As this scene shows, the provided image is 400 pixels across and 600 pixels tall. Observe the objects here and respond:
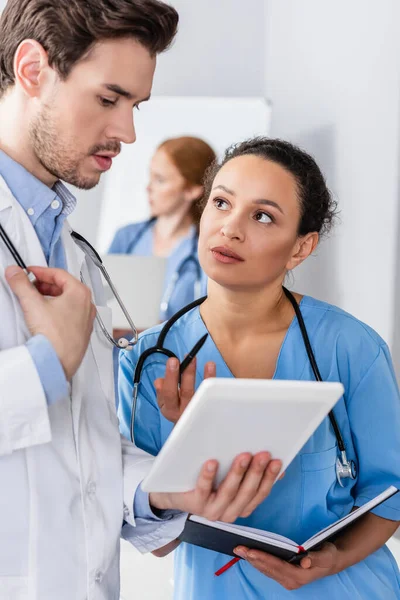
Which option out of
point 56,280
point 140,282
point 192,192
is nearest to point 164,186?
point 192,192

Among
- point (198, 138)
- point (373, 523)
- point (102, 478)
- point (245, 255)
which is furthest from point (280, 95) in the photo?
point (102, 478)

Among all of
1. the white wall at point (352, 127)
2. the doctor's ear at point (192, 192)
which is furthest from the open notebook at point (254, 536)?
the doctor's ear at point (192, 192)

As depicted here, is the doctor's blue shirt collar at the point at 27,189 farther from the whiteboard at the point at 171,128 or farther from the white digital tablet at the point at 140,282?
the whiteboard at the point at 171,128

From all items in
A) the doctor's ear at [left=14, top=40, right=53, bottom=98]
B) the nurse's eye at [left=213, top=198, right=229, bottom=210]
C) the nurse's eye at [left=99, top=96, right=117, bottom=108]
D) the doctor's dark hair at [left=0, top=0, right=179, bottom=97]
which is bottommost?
the nurse's eye at [left=213, top=198, right=229, bottom=210]

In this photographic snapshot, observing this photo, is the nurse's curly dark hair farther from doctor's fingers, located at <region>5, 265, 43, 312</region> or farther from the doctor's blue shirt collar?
doctor's fingers, located at <region>5, 265, 43, 312</region>

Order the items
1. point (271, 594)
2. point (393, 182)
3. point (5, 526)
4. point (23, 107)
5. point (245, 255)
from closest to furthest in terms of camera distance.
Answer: point (5, 526)
point (23, 107)
point (271, 594)
point (245, 255)
point (393, 182)

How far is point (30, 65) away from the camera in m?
1.12

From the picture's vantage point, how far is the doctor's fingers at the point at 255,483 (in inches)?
42.3

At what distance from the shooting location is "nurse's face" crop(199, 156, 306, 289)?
60.2 inches

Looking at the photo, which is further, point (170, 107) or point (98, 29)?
point (170, 107)

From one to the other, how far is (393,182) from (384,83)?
331 mm

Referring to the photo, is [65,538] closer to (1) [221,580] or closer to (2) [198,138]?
(1) [221,580]

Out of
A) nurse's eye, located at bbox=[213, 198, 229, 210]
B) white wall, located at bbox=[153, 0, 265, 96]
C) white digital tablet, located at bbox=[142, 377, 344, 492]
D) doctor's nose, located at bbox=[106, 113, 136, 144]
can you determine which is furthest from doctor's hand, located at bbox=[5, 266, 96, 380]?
white wall, located at bbox=[153, 0, 265, 96]

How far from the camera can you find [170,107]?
3619 mm
